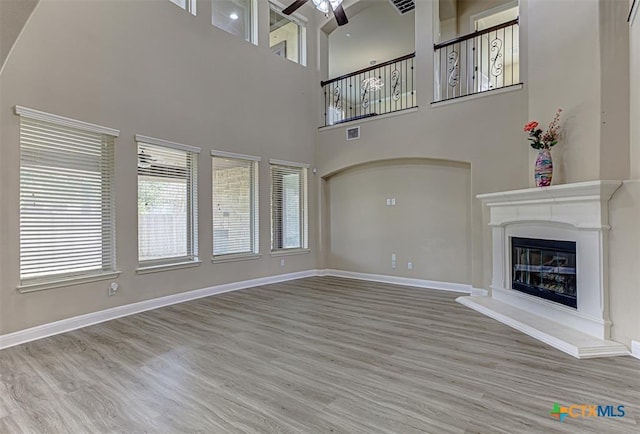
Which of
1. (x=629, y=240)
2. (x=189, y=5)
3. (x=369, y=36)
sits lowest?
(x=629, y=240)

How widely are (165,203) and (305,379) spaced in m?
3.59

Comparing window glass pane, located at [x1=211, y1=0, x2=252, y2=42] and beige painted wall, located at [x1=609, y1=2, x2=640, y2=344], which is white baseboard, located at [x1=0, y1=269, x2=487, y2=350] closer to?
beige painted wall, located at [x1=609, y1=2, x2=640, y2=344]

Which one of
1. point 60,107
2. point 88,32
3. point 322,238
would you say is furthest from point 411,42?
point 60,107

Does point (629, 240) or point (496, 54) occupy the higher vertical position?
point (496, 54)

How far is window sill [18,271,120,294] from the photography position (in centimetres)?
359

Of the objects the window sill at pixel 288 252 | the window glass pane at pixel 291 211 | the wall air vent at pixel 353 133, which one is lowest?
the window sill at pixel 288 252

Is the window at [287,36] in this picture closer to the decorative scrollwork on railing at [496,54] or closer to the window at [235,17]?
the window at [235,17]

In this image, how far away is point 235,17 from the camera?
20.2 ft

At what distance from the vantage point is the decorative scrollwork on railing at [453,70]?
619 cm

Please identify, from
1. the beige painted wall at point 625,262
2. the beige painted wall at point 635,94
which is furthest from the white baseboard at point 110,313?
the beige painted wall at point 635,94

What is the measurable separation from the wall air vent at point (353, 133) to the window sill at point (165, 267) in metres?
3.80

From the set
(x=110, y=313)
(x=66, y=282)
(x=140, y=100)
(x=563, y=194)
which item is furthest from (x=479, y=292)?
(x=140, y=100)

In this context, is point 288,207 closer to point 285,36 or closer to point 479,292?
point 285,36

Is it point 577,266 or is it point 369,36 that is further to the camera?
point 369,36
